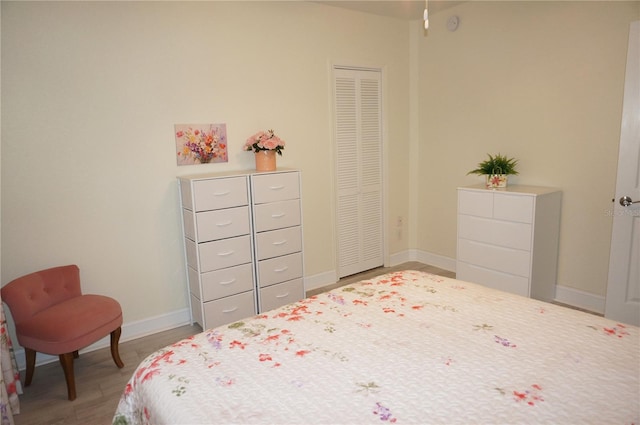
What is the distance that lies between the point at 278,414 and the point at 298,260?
7.72ft

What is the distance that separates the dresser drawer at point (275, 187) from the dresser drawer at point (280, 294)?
0.73m

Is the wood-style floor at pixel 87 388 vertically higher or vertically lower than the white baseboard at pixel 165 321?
lower

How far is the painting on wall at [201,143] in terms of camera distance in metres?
3.29

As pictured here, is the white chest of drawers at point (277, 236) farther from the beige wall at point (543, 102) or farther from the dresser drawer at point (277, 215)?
the beige wall at point (543, 102)

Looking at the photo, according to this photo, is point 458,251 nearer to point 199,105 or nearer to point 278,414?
point 199,105

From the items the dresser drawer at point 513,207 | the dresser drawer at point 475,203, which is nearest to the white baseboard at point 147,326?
the dresser drawer at point 475,203

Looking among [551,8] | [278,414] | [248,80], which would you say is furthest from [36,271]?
[551,8]

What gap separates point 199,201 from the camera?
305 centimetres

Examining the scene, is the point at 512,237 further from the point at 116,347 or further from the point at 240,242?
the point at 116,347

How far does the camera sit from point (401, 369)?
4.79 ft

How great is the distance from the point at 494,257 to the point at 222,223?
2.26 metres

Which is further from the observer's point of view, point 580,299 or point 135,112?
point 580,299

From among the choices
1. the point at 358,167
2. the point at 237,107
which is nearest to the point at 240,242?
the point at 237,107

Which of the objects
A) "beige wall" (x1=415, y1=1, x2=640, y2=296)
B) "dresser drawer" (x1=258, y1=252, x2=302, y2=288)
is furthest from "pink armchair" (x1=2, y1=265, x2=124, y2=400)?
"beige wall" (x1=415, y1=1, x2=640, y2=296)
